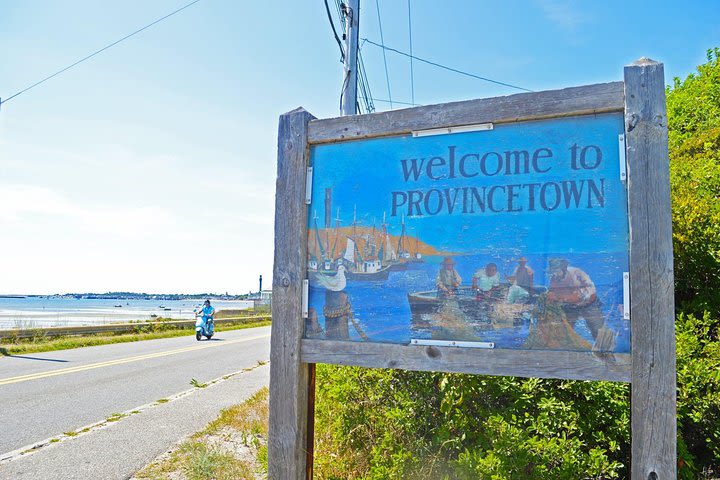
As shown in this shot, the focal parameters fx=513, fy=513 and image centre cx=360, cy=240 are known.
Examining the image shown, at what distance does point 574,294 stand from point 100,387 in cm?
922

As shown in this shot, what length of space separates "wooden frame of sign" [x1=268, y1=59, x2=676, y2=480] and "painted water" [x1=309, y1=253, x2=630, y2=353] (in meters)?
0.06

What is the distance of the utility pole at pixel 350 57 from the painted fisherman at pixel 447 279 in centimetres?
468

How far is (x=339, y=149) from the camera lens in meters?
3.04

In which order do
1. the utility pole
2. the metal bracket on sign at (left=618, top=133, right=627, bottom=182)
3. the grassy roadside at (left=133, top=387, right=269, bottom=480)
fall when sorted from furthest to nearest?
1. the utility pole
2. the grassy roadside at (left=133, top=387, right=269, bottom=480)
3. the metal bracket on sign at (left=618, top=133, right=627, bottom=182)

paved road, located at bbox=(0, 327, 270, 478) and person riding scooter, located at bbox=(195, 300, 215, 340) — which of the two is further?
person riding scooter, located at bbox=(195, 300, 215, 340)

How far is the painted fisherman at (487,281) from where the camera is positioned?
2.58 m

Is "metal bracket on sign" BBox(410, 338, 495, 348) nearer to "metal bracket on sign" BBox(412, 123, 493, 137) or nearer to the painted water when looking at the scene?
the painted water

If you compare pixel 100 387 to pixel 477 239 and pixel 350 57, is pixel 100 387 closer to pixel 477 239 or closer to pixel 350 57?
pixel 350 57

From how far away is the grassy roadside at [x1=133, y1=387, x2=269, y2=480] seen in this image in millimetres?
4277

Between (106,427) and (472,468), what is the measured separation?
202 inches

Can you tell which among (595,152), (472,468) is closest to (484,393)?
(472,468)

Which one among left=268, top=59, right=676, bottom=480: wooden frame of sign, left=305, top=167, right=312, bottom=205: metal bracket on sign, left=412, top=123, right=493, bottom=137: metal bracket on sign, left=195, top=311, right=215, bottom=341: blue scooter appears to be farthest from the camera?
left=195, top=311, right=215, bottom=341: blue scooter

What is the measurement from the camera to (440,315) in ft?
8.73

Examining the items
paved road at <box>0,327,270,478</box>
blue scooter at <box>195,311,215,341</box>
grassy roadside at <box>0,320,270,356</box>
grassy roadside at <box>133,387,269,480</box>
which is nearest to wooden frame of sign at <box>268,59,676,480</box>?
grassy roadside at <box>133,387,269,480</box>
